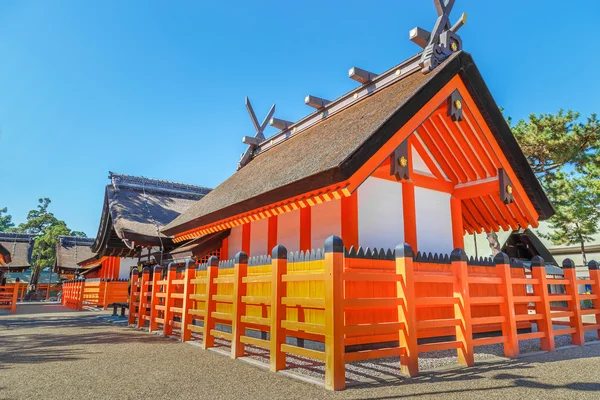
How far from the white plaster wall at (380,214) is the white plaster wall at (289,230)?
5.41ft

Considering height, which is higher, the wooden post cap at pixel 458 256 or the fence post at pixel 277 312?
the wooden post cap at pixel 458 256

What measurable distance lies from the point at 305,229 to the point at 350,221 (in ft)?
4.31

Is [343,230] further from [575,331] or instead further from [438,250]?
[575,331]

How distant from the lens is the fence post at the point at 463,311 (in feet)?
15.1

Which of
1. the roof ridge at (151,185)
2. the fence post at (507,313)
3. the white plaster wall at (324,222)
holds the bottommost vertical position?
the fence post at (507,313)

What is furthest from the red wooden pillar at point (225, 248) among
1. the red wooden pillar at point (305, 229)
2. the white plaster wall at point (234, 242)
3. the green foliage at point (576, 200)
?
the green foliage at point (576, 200)

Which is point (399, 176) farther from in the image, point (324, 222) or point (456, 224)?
point (456, 224)

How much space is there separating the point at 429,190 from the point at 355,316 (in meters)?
4.11

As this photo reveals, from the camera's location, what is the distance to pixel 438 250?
26.3ft

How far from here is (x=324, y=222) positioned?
732 centimetres

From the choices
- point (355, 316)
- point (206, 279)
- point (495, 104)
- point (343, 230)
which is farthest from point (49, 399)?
point (495, 104)

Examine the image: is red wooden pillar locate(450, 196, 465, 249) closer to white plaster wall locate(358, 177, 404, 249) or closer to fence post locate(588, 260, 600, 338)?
white plaster wall locate(358, 177, 404, 249)

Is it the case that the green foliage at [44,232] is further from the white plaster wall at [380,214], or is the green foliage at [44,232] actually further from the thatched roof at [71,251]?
the white plaster wall at [380,214]

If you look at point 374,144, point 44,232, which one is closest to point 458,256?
point 374,144
